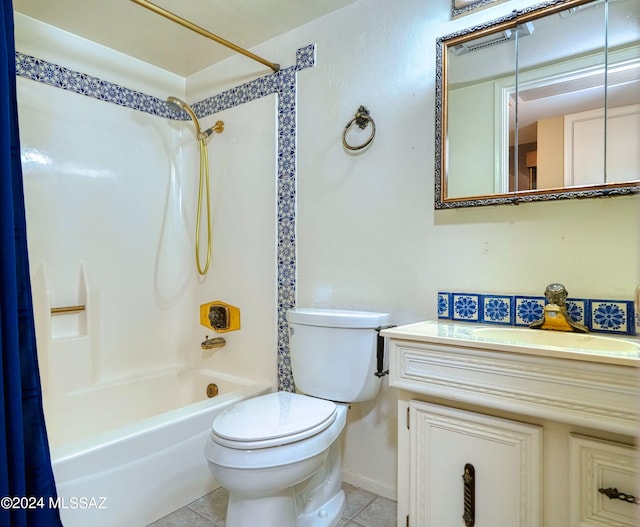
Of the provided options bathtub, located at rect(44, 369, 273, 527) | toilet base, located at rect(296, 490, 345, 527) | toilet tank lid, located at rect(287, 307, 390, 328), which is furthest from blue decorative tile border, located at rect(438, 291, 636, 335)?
bathtub, located at rect(44, 369, 273, 527)

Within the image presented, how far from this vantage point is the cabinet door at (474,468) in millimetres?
1009

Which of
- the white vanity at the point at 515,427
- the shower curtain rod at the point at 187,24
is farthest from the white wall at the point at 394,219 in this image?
the white vanity at the point at 515,427

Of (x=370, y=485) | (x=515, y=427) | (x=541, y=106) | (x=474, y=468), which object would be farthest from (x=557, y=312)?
(x=370, y=485)

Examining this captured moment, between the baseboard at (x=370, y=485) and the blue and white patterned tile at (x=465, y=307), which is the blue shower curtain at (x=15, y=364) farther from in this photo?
the blue and white patterned tile at (x=465, y=307)

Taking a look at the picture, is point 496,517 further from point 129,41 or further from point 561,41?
point 129,41

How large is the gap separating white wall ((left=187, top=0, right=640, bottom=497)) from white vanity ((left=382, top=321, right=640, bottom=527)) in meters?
0.27

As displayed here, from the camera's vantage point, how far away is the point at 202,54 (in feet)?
7.16

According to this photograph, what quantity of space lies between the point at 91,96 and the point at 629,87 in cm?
227

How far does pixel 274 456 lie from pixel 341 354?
457 mm

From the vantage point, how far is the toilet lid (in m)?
1.21

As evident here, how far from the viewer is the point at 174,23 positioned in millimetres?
1898

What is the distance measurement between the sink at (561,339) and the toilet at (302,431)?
420 millimetres

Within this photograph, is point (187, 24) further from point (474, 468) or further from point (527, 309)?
point (474, 468)

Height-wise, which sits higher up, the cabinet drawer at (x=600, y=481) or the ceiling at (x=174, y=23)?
the ceiling at (x=174, y=23)
